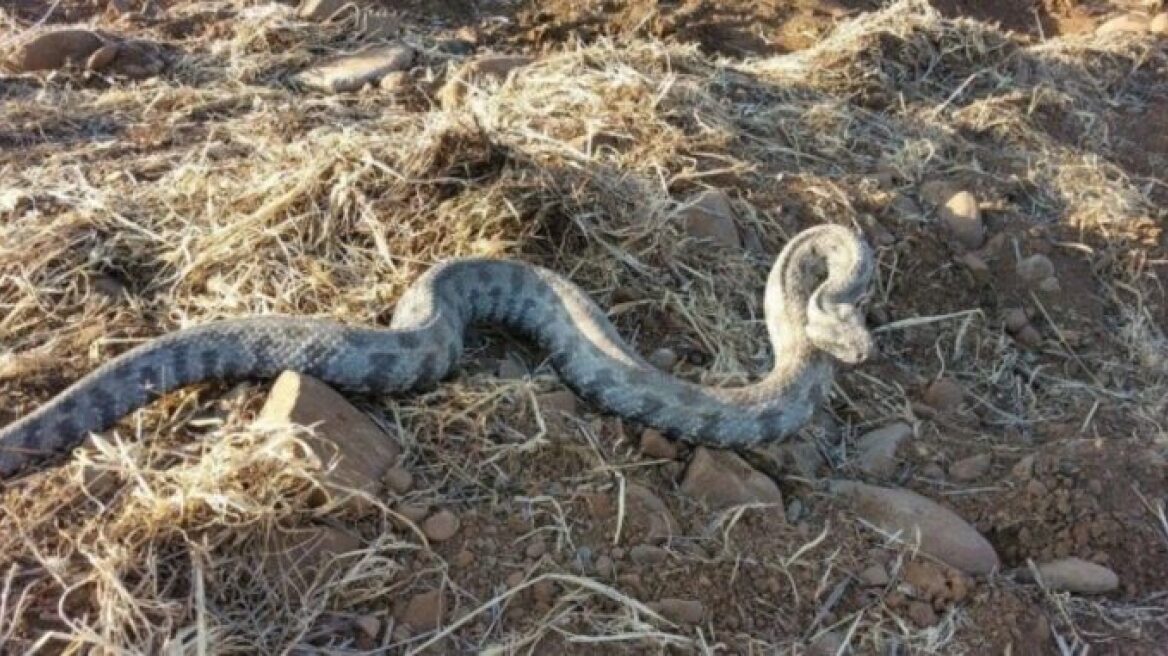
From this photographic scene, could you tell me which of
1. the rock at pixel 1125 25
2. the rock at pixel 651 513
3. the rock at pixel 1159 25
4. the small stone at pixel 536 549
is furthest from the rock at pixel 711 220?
the rock at pixel 1159 25

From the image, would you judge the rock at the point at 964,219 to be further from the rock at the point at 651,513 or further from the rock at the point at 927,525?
the rock at the point at 651,513

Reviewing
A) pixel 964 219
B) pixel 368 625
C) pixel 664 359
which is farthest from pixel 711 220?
pixel 368 625

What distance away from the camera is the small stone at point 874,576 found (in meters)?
4.71

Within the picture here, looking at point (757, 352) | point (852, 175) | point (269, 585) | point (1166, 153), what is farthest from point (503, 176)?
point (1166, 153)

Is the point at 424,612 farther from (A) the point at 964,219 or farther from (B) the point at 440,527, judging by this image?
(A) the point at 964,219

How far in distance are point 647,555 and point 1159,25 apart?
7383 mm

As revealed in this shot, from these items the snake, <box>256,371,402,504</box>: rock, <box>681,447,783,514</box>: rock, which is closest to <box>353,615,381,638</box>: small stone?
<box>256,371,402,504</box>: rock

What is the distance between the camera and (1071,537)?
5.03 m

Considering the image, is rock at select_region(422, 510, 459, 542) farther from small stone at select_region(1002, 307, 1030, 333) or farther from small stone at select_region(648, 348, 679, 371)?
small stone at select_region(1002, 307, 1030, 333)

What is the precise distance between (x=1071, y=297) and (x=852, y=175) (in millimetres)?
1390

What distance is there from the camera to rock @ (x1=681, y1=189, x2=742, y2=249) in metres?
6.28

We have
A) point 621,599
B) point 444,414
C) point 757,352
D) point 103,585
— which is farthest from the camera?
point 757,352

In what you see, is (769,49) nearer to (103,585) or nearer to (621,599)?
(621,599)

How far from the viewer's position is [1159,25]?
962 cm
